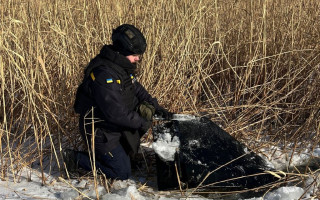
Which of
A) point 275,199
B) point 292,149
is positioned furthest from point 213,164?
point 292,149

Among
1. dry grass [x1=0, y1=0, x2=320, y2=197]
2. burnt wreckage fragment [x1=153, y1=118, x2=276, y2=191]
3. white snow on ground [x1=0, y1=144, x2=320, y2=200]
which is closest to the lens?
white snow on ground [x1=0, y1=144, x2=320, y2=200]

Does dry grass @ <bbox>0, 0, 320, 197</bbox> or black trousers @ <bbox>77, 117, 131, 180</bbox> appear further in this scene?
dry grass @ <bbox>0, 0, 320, 197</bbox>

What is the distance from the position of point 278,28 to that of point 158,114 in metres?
1.32

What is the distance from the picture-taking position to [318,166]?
7.09 feet

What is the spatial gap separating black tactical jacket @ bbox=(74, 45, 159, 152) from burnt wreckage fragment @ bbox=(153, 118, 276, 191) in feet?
0.84

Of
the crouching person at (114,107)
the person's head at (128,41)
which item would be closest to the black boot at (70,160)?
the crouching person at (114,107)

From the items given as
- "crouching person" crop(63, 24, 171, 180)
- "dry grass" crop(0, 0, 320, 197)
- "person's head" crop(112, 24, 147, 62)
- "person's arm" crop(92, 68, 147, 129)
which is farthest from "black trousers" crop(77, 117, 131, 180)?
"person's head" crop(112, 24, 147, 62)

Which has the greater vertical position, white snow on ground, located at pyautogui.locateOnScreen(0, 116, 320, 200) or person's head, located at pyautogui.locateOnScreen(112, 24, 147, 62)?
person's head, located at pyautogui.locateOnScreen(112, 24, 147, 62)

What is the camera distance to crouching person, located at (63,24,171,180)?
1798 millimetres

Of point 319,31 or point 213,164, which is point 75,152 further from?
point 319,31

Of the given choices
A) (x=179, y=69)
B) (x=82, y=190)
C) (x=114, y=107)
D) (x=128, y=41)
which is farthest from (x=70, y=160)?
(x=179, y=69)

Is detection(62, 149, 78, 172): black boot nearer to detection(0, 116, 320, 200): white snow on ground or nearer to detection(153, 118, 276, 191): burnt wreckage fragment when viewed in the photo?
detection(0, 116, 320, 200): white snow on ground

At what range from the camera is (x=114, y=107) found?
1.79 metres

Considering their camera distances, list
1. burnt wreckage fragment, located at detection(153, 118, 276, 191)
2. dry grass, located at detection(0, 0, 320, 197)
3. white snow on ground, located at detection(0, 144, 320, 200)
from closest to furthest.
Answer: white snow on ground, located at detection(0, 144, 320, 200), burnt wreckage fragment, located at detection(153, 118, 276, 191), dry grass, located at detection(0, 0, 320, 197)
